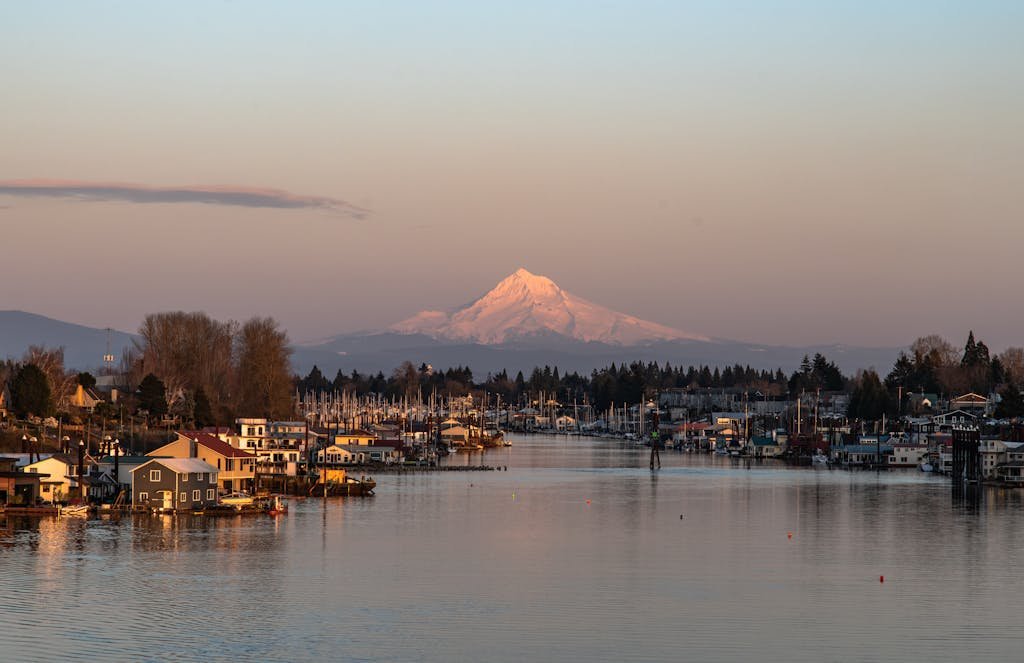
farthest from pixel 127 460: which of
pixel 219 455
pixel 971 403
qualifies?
pixel 971 403

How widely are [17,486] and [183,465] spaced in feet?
23.5

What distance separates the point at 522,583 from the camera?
42.3m

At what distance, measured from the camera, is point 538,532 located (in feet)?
189

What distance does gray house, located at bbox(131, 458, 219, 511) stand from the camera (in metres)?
61.1

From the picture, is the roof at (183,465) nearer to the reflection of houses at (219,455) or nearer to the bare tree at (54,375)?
the reflection of houses at (219,455)

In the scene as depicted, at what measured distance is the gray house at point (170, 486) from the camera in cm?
6106

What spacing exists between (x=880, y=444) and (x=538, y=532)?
2816 inches

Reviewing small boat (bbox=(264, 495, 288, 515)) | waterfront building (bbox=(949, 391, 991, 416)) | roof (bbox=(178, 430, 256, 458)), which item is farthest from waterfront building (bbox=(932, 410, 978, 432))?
small boat (bbox=(264, 495, 288, 515))

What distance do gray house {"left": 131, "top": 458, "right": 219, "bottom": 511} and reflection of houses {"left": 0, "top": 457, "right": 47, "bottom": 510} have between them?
4.21m

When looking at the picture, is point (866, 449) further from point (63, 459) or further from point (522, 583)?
point (522, 583)

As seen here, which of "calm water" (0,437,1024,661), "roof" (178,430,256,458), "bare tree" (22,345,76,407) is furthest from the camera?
"bare tree" (22,345,76,407)

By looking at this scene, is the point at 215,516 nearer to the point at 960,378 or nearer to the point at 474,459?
the point at 474,459

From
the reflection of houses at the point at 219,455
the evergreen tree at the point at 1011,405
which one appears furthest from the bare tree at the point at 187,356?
the evergreen tree at the point at 1011,405

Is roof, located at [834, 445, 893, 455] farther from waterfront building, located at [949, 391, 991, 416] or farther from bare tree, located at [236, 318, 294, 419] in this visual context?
bare tree, located at [236, 318, 294, 419]
